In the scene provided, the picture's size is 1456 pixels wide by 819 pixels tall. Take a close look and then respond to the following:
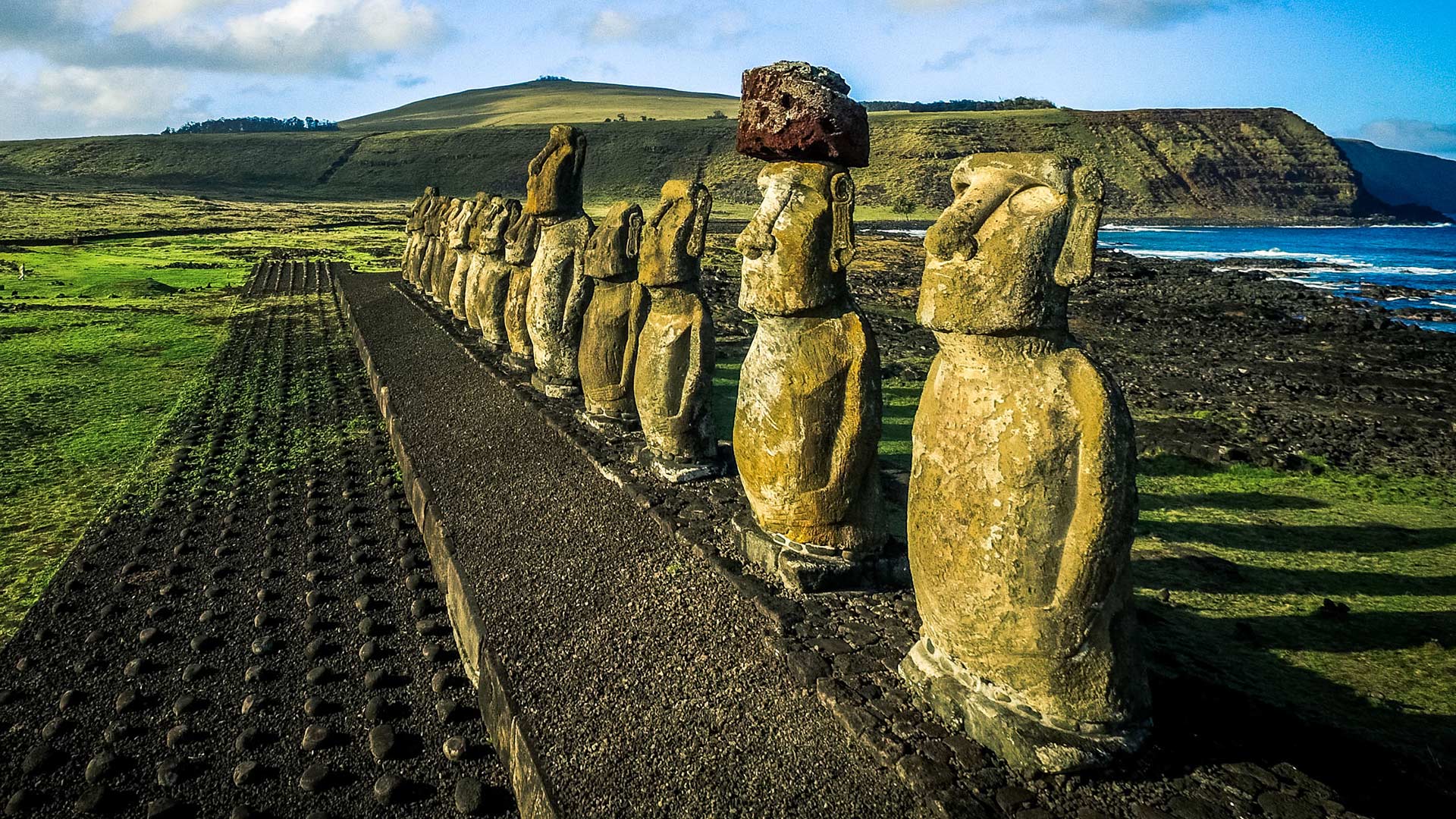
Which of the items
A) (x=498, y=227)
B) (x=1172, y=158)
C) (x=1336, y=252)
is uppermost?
(x=1172, y=158)

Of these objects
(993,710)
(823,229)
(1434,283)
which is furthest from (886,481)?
(1434,283)

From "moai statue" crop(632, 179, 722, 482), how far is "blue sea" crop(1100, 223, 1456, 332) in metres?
23.9

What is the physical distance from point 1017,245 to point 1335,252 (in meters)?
68.6

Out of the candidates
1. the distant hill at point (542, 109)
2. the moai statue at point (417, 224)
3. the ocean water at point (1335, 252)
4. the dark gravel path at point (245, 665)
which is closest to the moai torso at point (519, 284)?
the dark gravel path at point (245, 665)

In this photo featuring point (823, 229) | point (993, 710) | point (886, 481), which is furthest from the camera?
point (886, 481)

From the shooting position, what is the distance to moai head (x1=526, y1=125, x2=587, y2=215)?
36.9 feet

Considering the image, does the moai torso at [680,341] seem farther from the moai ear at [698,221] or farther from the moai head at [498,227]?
the moai head at [498,227]

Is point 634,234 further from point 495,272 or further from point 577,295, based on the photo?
point 495,272

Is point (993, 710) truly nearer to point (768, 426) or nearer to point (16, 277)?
point (768, 426)

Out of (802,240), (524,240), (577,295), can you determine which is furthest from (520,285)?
(802,240)

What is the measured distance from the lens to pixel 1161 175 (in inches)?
4003

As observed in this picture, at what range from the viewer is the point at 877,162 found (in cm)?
10069

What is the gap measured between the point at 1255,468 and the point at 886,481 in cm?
480

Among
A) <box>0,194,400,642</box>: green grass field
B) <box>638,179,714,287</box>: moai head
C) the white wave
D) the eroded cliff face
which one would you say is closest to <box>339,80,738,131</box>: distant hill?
the eroded cliff face
